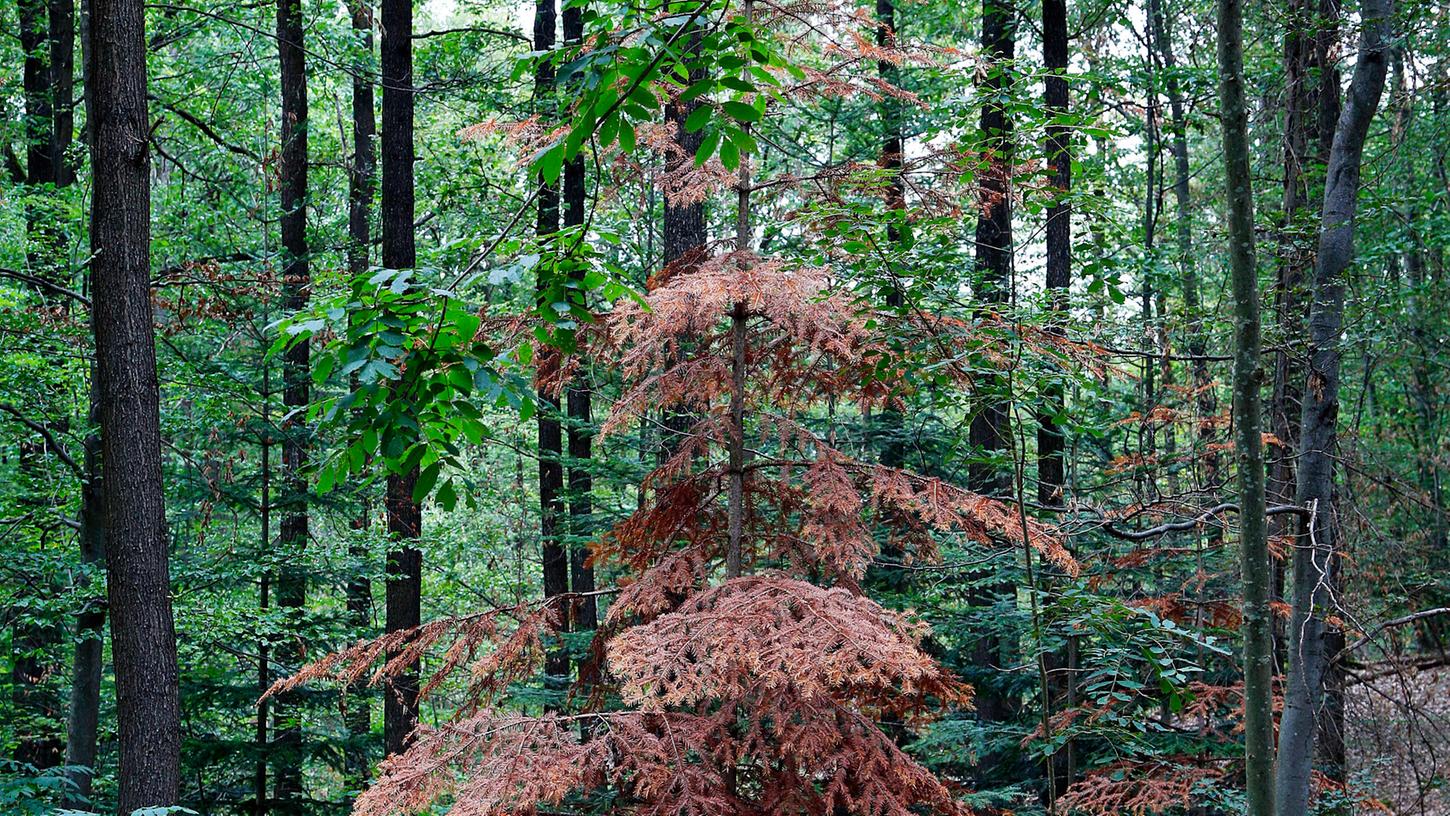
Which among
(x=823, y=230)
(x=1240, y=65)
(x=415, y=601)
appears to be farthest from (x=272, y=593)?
(x=1240, y=65)

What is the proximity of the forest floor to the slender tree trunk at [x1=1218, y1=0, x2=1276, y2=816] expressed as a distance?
3.07m

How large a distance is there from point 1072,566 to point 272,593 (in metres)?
8.61

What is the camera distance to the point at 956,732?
7.77 m

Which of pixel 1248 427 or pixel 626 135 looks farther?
pixel 626 135

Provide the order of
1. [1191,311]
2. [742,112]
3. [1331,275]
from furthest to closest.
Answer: [1191,311], [1331,275], [742,112]

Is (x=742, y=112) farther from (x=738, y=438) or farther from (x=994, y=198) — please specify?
(x=994, y=198)

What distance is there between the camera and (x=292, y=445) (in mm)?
10289

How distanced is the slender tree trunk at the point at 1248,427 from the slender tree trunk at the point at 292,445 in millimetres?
7864

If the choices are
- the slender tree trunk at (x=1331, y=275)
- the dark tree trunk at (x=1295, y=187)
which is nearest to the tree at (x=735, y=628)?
the slender tree trunk at (x=1331, y=275)

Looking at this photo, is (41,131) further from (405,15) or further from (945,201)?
(945,201)

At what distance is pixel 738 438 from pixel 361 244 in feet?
24.5

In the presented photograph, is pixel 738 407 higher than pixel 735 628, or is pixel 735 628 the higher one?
pixel 738 407

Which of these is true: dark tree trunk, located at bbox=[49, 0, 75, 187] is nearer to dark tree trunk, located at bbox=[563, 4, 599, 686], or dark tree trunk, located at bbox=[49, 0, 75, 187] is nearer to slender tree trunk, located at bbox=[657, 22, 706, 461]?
dark tree trunk, located at bbox=[563, 4, 599, 686]

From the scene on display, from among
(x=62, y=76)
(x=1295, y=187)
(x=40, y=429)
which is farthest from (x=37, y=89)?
(x=1295, y=187)
